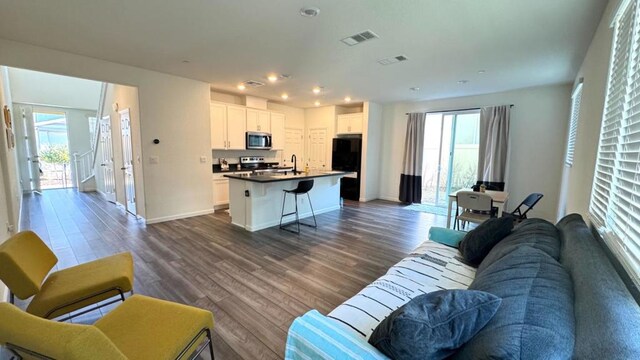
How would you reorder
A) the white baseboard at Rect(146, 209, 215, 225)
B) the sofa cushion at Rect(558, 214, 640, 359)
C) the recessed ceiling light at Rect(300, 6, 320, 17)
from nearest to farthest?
the sofa cushion at Rect(558, 214, 640, 359), the recessed ceiling light at Rect(300, 6, 320, 17), the white baseboard at Rect(146, 209, 215, 225)

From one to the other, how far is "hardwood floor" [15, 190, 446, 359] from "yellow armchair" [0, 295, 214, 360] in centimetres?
59

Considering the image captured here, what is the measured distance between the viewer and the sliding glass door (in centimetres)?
584

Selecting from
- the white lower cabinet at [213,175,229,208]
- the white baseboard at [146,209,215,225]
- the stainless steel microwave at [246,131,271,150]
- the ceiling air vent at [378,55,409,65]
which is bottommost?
the white baseboard at [146,209,215,225]

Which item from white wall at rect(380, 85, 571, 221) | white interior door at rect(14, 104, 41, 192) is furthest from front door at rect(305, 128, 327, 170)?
white interior door at rect(14, 104, 41, 192)

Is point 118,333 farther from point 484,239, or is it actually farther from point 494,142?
point 494,142

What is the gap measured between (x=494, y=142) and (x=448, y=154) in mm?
1032

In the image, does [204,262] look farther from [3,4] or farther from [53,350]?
[3,4]

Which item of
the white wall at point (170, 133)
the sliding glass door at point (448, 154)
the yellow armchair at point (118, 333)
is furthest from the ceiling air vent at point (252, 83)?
the yellow armchair at point (118, 333)

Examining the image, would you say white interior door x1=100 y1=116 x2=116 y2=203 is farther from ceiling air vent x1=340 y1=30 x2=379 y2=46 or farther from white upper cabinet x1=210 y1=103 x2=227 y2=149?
ceiling air vent x1=340 y1=30 x2=379 y2=46

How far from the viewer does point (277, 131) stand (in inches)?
277

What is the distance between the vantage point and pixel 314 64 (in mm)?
3836

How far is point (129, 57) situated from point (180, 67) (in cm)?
65

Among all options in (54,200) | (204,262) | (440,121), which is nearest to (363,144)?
(440,121)

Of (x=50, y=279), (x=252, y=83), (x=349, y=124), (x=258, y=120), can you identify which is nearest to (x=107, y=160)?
(x=258, y=120)
